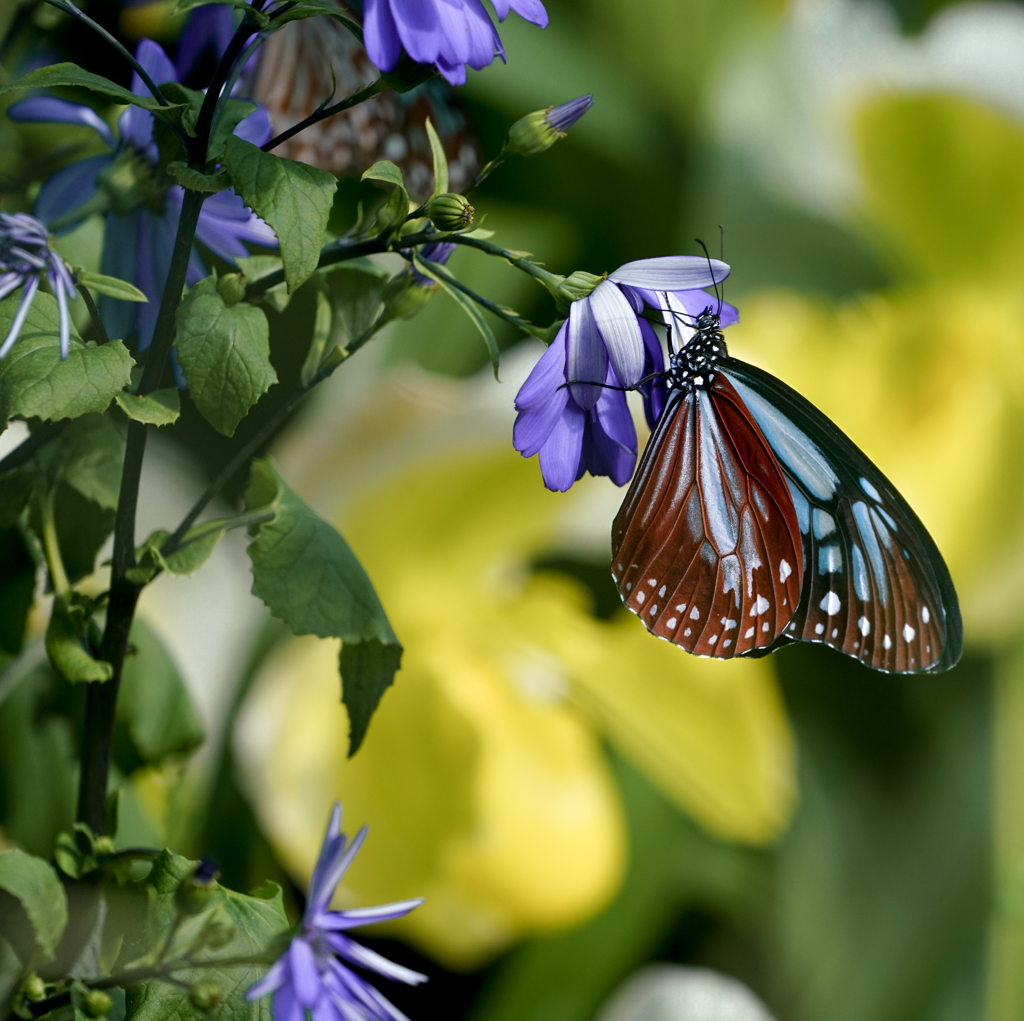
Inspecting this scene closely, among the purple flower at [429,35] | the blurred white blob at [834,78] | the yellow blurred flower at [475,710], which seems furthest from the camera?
the blurred white blob at [834,78]

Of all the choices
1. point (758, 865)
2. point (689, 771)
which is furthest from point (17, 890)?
point (758, 865)

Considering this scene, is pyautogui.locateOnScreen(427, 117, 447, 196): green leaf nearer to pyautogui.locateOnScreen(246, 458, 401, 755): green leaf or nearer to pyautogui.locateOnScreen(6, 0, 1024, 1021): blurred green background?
pyautogui.locateOnScreen(246, 458, 401, 755): green leaf

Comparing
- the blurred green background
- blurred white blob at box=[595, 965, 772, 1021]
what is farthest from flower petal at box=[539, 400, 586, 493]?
blurred white blob at box=[595, 965, 772, 1021]

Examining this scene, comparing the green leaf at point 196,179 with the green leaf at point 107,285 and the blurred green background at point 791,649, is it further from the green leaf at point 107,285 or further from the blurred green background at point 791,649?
the blurred green background at point 791,649

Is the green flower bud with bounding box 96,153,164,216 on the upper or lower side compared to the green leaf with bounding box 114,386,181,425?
upper

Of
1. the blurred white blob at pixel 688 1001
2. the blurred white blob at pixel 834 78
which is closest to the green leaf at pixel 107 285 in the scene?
the blurred white blob at pixel 688 1001

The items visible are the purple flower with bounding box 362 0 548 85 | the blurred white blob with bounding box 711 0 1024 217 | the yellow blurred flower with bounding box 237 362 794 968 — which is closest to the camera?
the purple flower with bounding box 362 0 548 85

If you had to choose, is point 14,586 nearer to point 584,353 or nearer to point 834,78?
point 584,353

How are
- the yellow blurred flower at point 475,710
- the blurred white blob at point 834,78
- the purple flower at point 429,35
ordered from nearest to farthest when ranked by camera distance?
the purple flower at point 429,35, the yellow blurred flower at point 475,710, the blurred white blob at point 834,78
